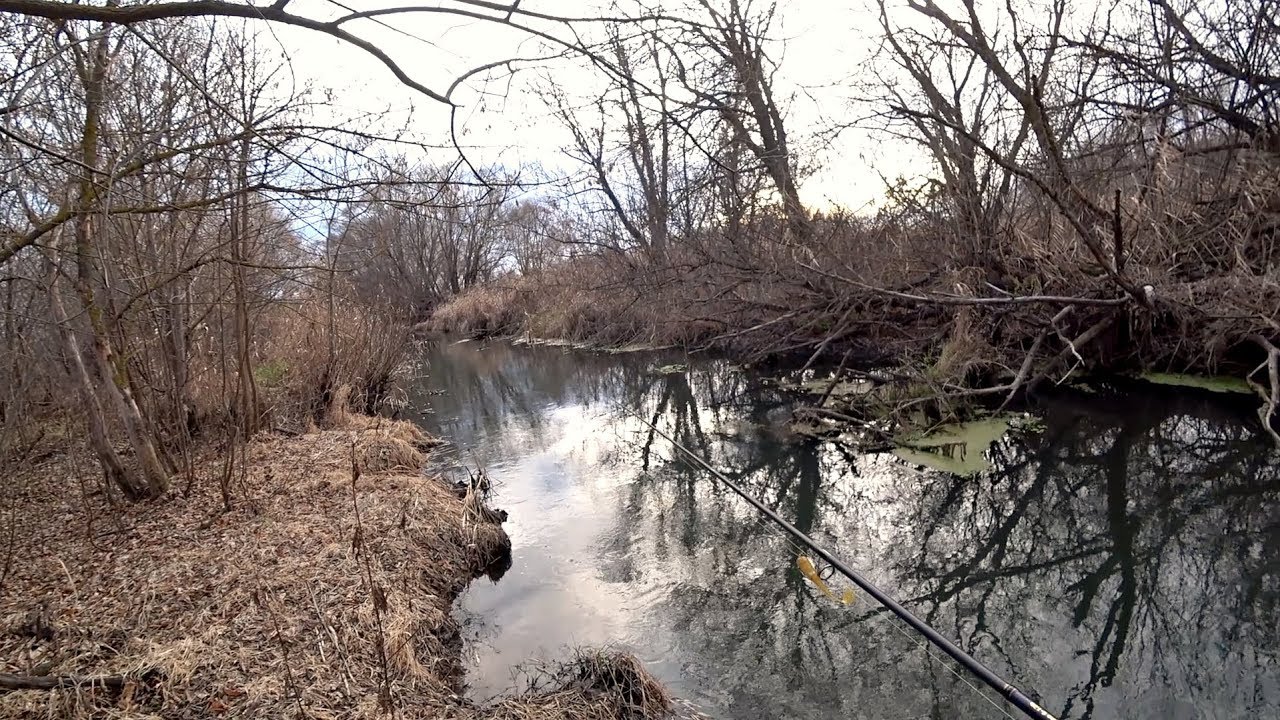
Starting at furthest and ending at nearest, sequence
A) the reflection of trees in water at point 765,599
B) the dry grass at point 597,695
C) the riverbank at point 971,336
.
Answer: the riverbank at point 971,336, the reflection of trees in water at point 765,599, the dry grass at point 597,695

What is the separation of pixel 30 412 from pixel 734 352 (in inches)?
444

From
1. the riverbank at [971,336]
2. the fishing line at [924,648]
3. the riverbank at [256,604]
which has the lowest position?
the fishing line at [924,648]

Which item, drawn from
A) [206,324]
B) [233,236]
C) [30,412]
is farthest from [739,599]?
[30,412]

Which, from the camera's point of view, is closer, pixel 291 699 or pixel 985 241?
pixel 291 699

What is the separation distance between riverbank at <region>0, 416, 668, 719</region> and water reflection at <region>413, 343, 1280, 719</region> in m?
0.46

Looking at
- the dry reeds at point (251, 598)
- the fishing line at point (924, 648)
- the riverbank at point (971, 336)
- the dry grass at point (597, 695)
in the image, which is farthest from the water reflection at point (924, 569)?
the riverbank at point (971, 336)

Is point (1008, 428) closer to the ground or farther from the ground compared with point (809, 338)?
closer to the ground

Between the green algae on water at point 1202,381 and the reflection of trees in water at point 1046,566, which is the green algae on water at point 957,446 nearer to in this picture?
the reflection of trees in water at point 1046,566

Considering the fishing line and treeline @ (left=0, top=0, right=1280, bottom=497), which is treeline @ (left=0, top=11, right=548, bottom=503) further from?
the fishing line

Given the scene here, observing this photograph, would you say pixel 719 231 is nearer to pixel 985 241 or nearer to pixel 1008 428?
pixel 985 241

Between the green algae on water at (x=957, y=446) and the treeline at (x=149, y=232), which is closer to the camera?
the treeline at (x=149, y=232)

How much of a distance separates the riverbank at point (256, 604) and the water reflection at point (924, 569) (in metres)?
0.46

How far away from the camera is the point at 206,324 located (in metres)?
7.15

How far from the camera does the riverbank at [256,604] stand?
3160 millimetres
